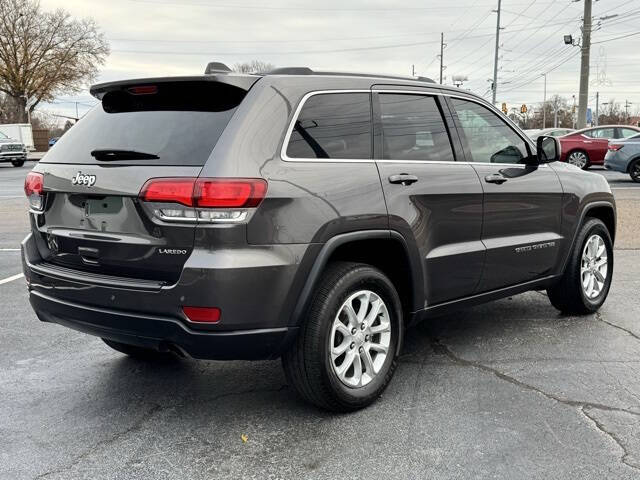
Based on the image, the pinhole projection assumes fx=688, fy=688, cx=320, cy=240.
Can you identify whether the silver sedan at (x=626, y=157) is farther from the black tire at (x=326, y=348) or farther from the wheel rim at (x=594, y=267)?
the black tire at (x=326, y=348)

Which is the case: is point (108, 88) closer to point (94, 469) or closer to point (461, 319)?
point (94, 469)

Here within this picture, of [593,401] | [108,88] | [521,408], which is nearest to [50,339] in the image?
[108,88]

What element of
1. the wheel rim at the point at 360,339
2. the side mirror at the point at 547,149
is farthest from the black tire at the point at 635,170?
the wheel rim at the point at 360,339

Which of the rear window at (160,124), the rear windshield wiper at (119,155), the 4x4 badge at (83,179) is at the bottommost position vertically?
the 4x4 badge at (83,179)

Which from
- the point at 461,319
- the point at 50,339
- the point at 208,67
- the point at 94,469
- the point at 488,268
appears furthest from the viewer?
the point at 461,319

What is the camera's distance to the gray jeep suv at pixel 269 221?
3.16 meters

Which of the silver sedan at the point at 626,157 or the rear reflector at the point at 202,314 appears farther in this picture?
the silver sedan at the point at 626,157

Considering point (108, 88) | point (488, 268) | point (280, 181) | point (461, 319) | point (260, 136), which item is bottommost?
point (461, 319)

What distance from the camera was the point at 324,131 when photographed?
3621 millimetres

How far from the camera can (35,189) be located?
3842 mm

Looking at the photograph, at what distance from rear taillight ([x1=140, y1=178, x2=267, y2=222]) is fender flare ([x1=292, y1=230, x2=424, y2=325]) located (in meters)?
0.45

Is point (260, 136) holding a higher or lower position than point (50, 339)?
higher

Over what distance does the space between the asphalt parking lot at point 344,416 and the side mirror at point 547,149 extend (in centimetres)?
129

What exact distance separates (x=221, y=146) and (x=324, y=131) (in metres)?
0.65
